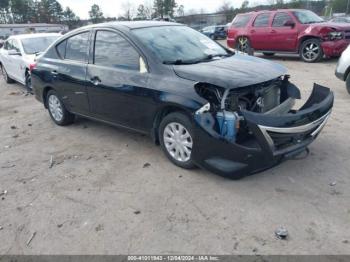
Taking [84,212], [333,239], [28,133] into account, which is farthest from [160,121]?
[28,133]

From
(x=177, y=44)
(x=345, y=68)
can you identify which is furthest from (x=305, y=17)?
(x=177, y=44)

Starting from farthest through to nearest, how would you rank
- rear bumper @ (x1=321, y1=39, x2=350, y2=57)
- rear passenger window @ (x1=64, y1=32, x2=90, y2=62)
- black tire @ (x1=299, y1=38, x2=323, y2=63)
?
black tire @ (x1=299, y1=38, x2=323, y2=63) → rear bumper @ (x1=321, y1=39, x2=350, y2=57) → rear passenger window @ (x1=64, y1=32, x2=90, y2=62)

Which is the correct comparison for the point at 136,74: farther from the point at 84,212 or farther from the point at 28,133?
the point at 28,133

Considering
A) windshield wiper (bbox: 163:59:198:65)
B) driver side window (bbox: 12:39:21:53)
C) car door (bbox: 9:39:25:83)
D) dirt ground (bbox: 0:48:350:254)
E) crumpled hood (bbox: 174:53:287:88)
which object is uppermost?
windshield wiper (bbox: 163:59:198:65)

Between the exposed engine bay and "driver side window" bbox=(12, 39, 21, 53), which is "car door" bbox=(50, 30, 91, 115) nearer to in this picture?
the exposed engine bay

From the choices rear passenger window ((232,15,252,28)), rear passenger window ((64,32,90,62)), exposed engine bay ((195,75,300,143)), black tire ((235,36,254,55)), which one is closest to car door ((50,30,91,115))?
rear passenger window ((64,32,90,62))

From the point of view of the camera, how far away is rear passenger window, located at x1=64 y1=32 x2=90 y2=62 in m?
5.18

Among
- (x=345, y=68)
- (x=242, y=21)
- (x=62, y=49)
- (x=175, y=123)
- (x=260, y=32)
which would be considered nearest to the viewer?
(x=175, y=123)

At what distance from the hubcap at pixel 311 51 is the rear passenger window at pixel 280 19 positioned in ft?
4.06

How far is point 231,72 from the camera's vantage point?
3871 mm

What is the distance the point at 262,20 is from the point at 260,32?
0.46 meters

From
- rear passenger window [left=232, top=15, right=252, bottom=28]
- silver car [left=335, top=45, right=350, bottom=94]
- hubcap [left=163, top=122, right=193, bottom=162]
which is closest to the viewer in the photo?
hubcap [left=163, top=122, right=193, bottom=162]

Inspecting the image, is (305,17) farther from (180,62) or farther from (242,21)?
(180,62)

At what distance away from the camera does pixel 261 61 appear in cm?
452
